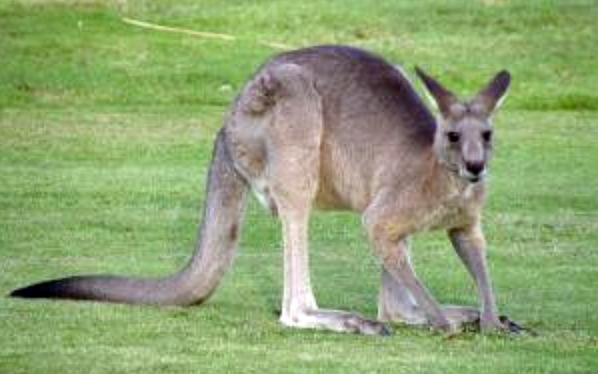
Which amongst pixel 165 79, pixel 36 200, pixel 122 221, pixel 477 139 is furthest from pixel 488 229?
pixel 165 79

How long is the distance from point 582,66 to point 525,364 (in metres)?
16.6

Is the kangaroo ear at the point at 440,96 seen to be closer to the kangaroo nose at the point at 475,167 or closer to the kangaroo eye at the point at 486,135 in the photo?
the kangaroo eye at the point at 486,135

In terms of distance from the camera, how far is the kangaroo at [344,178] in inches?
392

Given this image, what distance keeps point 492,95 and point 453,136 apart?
0.97ft

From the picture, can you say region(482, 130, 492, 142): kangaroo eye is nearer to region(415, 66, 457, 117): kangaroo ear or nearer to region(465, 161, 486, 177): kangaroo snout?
region(465, 161, 486, 177): kangaroo snout

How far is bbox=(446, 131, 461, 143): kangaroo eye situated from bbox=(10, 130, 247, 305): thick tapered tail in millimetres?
1395

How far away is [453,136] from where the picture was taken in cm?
975

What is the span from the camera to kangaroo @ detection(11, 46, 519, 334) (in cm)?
996

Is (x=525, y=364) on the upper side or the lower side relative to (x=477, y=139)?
lower

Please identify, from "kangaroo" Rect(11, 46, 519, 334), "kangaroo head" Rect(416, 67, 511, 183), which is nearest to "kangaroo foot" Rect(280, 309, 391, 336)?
"kangaroo" Rect(11, 46, 519, 334)

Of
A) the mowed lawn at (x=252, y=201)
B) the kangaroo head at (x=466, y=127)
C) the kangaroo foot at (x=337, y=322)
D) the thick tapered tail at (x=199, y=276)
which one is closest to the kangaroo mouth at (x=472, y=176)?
the kangaroo head at (x=466, y=127)

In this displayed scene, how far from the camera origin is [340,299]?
38.5 feet

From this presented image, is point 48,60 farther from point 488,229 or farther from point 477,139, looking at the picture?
point 477,139

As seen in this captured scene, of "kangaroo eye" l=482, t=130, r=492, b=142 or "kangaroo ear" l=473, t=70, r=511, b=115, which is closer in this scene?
"kangaroo eye" l=482, t=130, r=492, b=142
